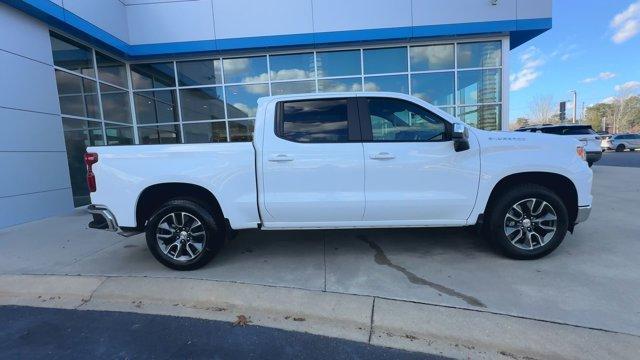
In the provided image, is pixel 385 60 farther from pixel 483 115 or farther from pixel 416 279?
pixel 416 279

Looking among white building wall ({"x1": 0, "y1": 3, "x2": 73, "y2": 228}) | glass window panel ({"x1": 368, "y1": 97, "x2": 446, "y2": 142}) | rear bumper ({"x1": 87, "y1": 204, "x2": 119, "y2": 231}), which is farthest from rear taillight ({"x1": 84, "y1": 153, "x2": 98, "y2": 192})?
white building wall ({"x1": 0, "y1": 3, "x2": 73, "y2": 228})

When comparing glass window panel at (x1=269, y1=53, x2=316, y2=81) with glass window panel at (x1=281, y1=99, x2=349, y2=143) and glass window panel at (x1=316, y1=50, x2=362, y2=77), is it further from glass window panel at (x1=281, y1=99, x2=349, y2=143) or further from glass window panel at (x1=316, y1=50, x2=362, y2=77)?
glass window panel at (x1=281, y1=99, x2=349, y2=143)

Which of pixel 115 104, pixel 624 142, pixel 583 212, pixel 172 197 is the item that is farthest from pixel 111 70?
pixel 624 142

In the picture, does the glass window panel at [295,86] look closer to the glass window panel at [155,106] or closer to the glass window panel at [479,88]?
the glass window panel at [155,106]

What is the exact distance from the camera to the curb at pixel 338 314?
2691 mm

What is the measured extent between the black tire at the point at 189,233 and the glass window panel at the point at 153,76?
29.4ft

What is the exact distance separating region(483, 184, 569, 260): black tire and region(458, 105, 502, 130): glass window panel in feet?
26.2

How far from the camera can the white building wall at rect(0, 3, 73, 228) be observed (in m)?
7.18

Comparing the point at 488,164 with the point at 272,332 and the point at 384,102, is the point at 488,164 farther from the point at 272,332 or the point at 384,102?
the point at 272,332

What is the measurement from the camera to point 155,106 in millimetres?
11883

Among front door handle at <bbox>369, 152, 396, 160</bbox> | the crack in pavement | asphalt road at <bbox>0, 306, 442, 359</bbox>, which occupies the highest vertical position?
front door handle at <bbox>369, 152, 396, 160</bbox>

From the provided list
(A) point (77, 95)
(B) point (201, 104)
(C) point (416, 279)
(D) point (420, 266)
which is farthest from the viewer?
(B) point (201, 104)

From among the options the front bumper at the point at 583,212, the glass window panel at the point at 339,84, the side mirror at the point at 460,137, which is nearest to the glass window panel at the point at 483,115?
the glass window panel at the point at 339,84

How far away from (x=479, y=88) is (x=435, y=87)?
140 cm
